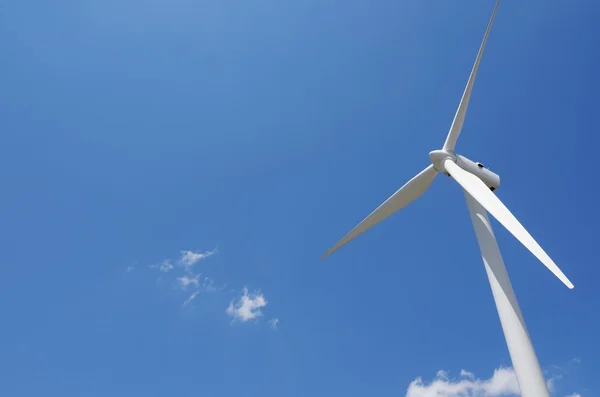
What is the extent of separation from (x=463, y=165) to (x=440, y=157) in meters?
1.67

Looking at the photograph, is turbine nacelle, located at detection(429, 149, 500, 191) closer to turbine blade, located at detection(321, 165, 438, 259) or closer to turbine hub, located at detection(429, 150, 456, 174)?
turbine hub, located at detection(429, 150, 456, 174)

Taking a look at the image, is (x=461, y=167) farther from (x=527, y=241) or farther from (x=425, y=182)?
(x=527, y=241)

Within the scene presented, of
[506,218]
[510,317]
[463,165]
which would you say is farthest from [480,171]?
[510,317]

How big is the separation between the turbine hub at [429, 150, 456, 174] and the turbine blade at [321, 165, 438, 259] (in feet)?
2.35

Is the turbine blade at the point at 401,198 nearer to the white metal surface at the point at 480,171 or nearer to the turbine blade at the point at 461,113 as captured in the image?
the white metal surface at the point at 480,171

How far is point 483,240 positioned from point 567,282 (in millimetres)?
5642

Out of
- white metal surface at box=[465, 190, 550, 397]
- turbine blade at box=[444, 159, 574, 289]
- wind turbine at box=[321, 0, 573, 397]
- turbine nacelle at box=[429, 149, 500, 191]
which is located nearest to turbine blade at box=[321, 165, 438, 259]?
wind turbine at box=[321, 0, 573, 397]

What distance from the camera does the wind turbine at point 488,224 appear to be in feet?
54.2

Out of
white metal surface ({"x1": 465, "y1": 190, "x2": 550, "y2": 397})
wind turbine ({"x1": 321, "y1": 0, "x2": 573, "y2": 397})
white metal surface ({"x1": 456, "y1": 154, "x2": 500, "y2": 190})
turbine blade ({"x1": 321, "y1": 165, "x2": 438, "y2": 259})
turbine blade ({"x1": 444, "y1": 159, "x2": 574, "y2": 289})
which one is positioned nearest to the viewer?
white metal surface ({"x1": 465, "y1": 190, "x2": 550, "y2": 397})

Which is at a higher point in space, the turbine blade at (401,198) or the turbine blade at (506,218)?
the turbine blade at (401,198)

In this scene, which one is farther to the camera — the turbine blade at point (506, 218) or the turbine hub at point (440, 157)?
the turbine hub at point (440, 157)

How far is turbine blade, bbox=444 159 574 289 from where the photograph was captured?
56.0 feet

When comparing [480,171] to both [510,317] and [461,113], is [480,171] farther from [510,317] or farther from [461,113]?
[510,317]

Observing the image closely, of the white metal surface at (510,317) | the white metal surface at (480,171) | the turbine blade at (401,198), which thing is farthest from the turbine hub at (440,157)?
the white metal surface at (510,317)
